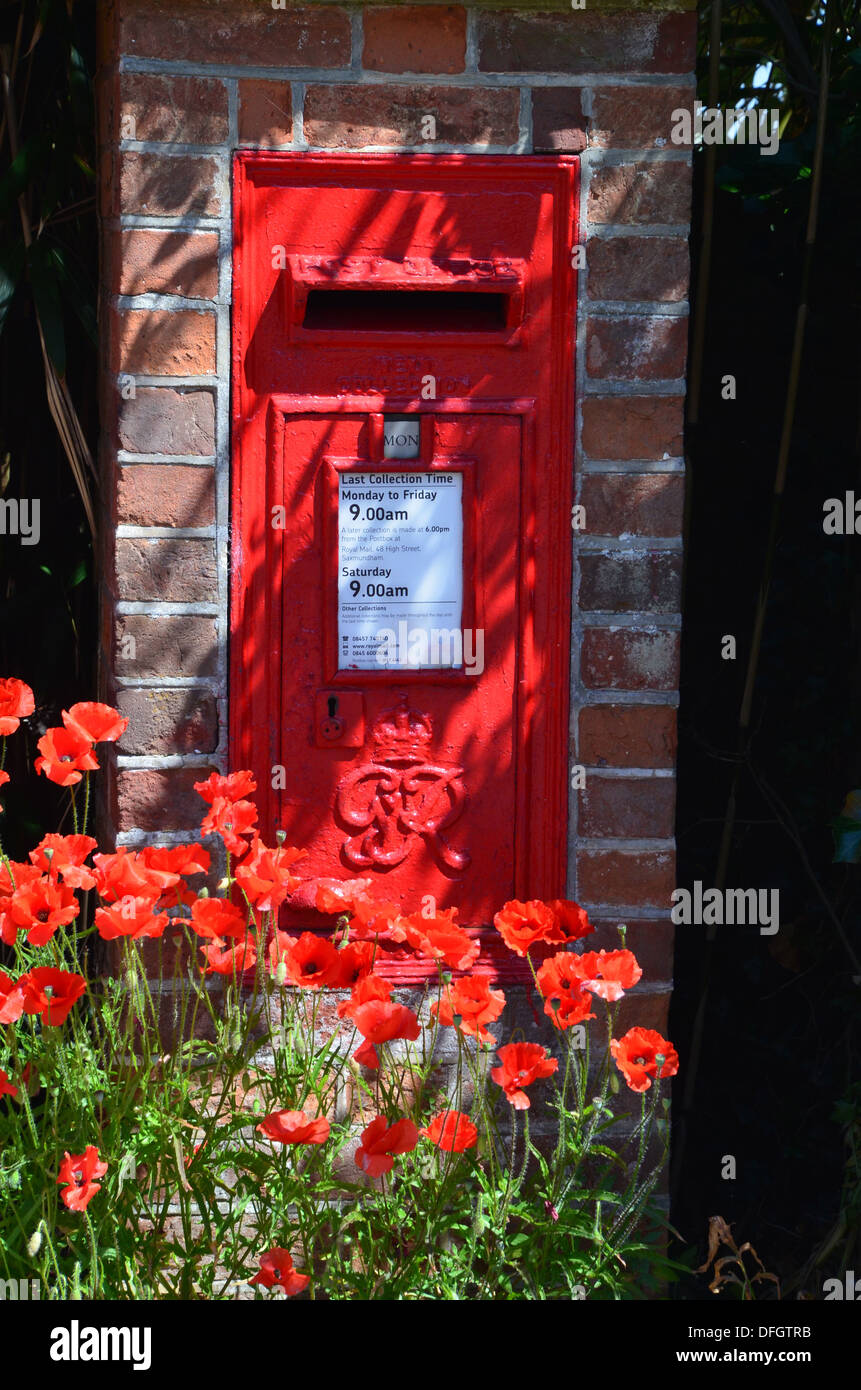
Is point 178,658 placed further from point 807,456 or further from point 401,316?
point 807,456

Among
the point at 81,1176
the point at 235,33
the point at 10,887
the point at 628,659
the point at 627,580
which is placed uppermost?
the point at 235,33

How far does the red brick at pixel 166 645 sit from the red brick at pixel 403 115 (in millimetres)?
849

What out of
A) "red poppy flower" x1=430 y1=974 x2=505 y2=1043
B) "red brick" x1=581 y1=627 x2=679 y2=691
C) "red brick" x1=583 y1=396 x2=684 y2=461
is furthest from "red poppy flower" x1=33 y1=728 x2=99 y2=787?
"red brick" x1=583 y1=396 x2=684 y2=461

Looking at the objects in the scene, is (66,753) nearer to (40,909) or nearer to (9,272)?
(40,909)

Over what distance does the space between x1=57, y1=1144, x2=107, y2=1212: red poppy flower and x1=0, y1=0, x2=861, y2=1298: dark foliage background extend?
146 centimetres

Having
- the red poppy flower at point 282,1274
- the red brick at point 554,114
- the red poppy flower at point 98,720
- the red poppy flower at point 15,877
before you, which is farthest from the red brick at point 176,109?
the red poppy flower at point 282,1274

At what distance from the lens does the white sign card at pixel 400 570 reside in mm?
2277

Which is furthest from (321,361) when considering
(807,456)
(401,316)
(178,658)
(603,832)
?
(807,456)

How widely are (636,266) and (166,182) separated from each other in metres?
0.82

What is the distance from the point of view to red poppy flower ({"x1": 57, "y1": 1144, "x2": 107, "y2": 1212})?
1.54 meters

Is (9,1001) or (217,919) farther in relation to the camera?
(217,919)

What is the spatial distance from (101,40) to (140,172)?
1.47ft

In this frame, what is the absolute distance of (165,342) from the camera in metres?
2.23

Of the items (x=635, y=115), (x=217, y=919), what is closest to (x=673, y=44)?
(x=635, y=115)
